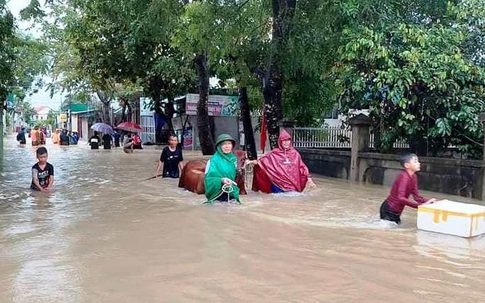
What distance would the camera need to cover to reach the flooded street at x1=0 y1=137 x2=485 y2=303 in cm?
476

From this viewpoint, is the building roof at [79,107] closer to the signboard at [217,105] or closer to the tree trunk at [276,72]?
the signboard at [217,105]

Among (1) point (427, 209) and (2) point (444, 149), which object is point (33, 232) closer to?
(1) point (427, 209)

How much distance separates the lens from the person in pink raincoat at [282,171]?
35.8 feet

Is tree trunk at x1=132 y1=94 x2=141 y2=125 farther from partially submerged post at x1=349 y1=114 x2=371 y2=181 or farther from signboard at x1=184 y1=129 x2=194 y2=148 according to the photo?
partially submerged post at x1=349 y1=114 x2=371 y2=181

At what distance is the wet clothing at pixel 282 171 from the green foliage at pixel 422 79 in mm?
2480

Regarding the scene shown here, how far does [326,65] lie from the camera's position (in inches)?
564

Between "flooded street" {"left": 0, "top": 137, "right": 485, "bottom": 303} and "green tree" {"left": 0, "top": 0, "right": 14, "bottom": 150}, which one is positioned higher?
"green tree" {"left": 0, "top": 0, "right": 14, "bottom": 150}

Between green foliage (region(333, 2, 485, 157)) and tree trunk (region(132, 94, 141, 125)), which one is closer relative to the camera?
green foliage (region(333, 2, 485, 157))

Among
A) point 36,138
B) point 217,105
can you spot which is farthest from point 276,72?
point 36,138

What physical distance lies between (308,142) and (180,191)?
694 cm

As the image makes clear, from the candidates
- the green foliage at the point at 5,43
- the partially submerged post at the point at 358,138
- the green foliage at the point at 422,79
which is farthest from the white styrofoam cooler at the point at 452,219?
the green foliage at the point at 5,43

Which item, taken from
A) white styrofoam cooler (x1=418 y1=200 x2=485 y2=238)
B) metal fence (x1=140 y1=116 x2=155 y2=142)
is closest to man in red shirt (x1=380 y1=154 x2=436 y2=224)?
white styrofoam cooler (x1=418 y1=200 x2=485 y2=238)

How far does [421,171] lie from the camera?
12305mm

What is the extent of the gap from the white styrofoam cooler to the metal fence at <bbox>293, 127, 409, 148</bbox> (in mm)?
9365
